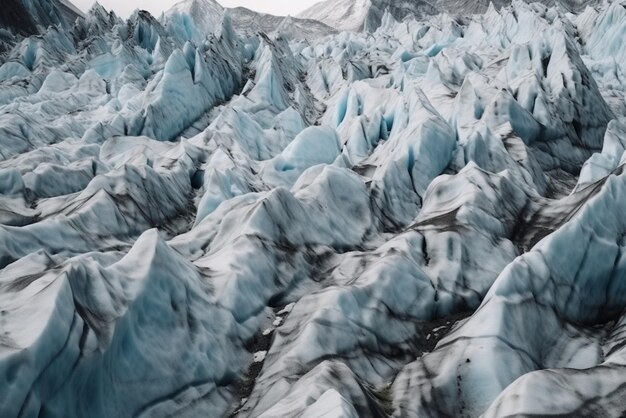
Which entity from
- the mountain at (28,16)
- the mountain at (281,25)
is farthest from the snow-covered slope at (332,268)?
the mountain at (281,25)

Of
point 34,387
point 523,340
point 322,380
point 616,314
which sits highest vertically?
point 34,387

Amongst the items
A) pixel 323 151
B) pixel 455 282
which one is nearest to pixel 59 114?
pixel 323 151

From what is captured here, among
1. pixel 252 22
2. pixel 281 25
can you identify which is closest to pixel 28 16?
pixel 281 25

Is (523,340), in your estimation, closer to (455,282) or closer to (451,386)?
(451,386)

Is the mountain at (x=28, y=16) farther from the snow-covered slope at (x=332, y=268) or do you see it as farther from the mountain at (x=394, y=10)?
the snow-covered slope at (x=332, y=268)

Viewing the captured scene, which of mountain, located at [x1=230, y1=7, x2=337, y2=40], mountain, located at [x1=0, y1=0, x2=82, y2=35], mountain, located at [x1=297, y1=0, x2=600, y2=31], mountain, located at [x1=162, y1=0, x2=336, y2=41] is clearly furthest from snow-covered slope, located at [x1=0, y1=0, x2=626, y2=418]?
mountain, located at [x1=297, y1=0, x2=600, y2=31]

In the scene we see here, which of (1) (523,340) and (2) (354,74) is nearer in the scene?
(1) (523,340)

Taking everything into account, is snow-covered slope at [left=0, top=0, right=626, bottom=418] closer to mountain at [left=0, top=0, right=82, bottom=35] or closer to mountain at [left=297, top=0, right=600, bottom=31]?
mountain at [left=0, top=0, right=82, bottom=35]

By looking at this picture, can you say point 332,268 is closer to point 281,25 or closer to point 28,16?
point 28,16
